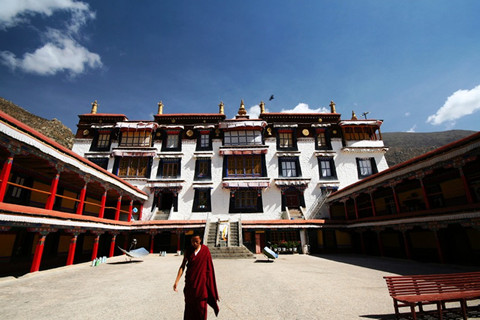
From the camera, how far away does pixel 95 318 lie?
16.0 ft

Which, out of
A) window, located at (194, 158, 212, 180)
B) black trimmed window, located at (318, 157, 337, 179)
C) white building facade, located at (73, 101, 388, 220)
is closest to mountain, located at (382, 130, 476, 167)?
white building facade, located at (73, 101, 388, 220)

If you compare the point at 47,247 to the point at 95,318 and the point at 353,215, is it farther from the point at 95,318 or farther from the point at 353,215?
the point at 353,215

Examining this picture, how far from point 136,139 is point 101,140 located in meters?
4.11

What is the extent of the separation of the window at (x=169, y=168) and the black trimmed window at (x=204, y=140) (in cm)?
291

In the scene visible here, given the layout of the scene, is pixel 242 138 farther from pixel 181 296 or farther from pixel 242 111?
pixel 181 296

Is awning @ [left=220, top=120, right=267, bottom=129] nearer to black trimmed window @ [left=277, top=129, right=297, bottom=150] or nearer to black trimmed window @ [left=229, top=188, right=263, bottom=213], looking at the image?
black trimmed window @ [left=277, top=129, right=297, bottom=150]

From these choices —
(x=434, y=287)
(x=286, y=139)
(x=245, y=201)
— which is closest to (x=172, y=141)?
(x=245, y=201)

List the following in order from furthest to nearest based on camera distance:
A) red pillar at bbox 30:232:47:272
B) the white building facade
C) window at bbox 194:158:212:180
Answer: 1. window at bbox 194:158:212:180
2. the white building facade
3. red pillar at bbox 30:232:47:272

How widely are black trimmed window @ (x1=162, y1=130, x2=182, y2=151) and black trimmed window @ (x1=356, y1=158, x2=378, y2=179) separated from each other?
19.4 meters

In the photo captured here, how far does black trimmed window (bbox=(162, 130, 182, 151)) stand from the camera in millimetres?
24130

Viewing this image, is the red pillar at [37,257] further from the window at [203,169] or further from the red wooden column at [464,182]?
the red wooden column at [464,182]

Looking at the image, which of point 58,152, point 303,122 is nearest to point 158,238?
point 58,152

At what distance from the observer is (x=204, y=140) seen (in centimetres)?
2447

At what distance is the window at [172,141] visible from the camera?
79.2 feet
